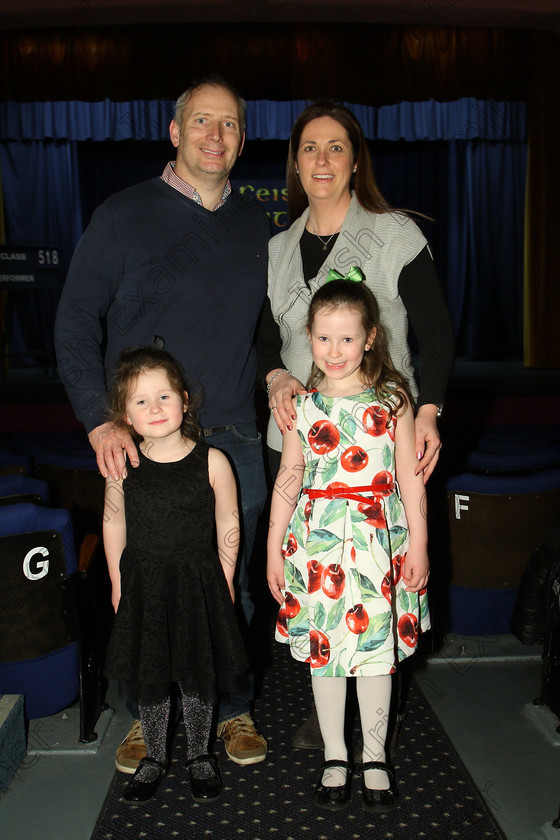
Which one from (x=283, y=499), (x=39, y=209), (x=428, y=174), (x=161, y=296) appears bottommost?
(x=283, y=499)

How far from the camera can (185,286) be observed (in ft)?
6.33

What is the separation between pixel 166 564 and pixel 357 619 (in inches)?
18.1

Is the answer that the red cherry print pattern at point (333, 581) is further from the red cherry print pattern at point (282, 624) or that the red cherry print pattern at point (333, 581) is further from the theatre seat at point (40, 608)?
the theatre seat at point (40, 608)

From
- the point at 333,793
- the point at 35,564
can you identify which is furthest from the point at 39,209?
the point at 333,793

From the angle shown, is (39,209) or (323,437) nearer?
(323,437)

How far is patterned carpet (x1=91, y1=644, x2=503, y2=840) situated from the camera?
1.69 meters

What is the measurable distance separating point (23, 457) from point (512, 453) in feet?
5.82

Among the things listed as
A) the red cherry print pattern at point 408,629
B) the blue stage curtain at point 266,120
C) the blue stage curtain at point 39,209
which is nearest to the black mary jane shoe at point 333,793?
the red cherry print pattern at point 408,629

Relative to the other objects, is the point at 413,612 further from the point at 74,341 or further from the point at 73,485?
the point at 73,485

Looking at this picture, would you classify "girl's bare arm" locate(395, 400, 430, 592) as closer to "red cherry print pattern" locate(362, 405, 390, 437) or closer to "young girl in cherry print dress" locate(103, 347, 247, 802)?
"red cherry print pattern" locate(362, 405, 390, 437)

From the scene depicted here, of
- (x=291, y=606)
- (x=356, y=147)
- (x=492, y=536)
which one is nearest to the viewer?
(x=291, y=606)

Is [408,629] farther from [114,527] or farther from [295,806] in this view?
[114,527]

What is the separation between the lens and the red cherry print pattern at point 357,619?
5.60 feet

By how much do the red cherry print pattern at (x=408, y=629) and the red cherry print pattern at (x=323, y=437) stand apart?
1.43 ft
